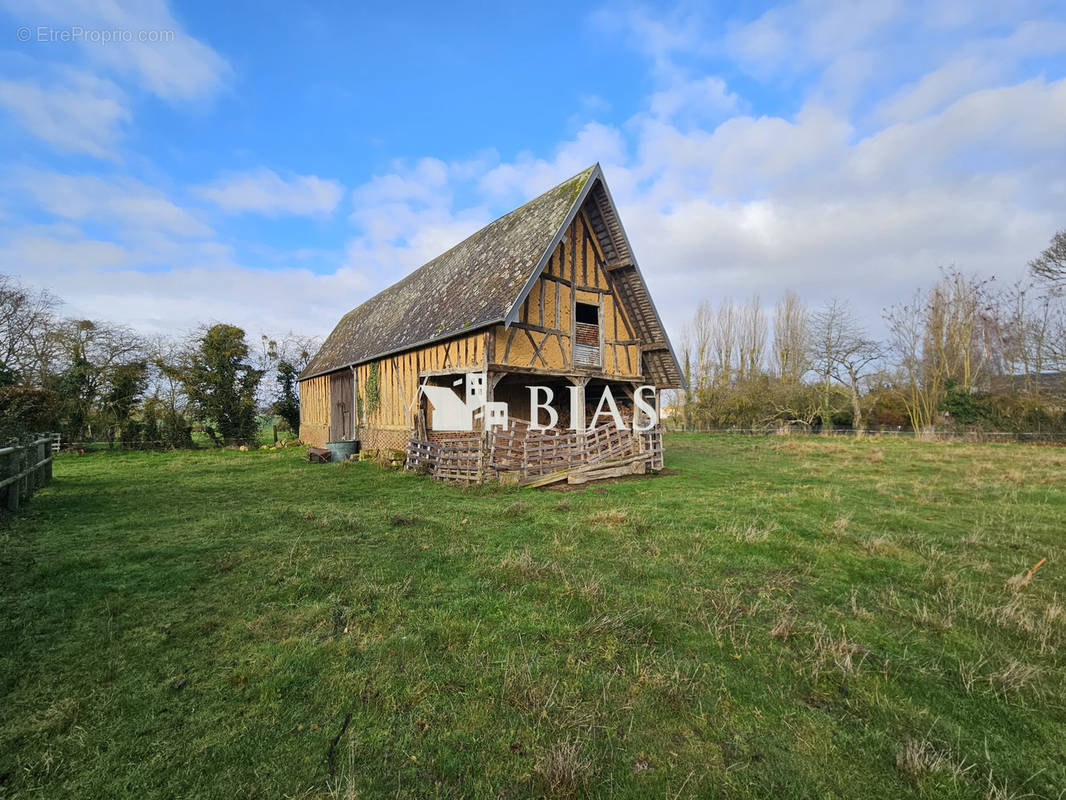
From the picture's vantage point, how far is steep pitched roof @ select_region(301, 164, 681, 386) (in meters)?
10.2

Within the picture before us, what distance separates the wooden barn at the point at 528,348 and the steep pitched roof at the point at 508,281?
43mm

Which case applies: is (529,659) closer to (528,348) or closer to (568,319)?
(528,348)

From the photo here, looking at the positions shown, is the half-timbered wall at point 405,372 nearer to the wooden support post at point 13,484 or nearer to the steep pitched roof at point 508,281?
the steep pitched roof at point 508,281

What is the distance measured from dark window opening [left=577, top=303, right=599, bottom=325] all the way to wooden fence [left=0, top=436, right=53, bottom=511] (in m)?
11.3

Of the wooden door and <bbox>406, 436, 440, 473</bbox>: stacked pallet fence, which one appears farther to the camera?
the wooden door

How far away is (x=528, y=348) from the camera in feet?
35.0

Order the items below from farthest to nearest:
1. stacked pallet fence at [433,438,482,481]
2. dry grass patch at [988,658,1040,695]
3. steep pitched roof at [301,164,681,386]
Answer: steep pitched roof at [301,164,681,386] < stacked pallet fence at [433,438,482,481] < dry grass patch at [988,658,1040,695]

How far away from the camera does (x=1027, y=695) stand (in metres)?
2.51

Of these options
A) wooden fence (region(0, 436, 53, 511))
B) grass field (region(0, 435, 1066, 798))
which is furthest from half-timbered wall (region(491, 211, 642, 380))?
wooden fence (region(0, 436, 53, 511))

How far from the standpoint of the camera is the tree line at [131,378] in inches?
642

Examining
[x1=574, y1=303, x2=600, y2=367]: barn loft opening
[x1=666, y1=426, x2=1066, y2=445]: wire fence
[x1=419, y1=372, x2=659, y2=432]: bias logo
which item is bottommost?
[x1=666, y1=426, x2=1066, y2=445]: wire fence

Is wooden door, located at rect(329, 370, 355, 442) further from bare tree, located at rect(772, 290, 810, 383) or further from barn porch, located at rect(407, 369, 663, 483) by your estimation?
bare tree, located at rect(772, 290, 810, 383)

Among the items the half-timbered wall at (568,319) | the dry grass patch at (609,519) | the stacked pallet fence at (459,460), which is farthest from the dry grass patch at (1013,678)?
the half-timbered wall at (568,319)

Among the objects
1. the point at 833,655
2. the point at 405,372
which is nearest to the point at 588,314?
the point at 405,372
